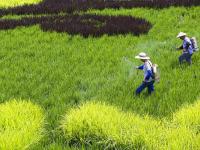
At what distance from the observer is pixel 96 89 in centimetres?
934

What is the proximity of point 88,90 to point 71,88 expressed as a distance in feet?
→ 1.47

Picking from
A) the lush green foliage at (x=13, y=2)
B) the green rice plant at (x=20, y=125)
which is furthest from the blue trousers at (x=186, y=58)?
the lush green foliage at (x=13, y=2)

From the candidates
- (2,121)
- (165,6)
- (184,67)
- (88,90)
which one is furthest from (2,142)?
(165,6)

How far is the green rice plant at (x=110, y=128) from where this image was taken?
6625 mm

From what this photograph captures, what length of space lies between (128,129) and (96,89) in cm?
260

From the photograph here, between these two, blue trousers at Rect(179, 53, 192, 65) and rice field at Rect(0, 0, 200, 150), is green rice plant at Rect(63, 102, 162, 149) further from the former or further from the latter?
blue trousers at Rect(179, 53, 192, 65)

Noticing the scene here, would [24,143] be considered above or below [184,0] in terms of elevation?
below

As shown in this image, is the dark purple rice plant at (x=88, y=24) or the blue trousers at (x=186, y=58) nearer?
the blue trousers at (x=186, y=58)

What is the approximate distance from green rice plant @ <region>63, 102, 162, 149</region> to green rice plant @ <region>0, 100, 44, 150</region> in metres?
0.52

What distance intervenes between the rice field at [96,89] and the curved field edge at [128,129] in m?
0.02

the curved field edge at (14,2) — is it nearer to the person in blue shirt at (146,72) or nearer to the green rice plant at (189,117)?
the person in blue shirt at (146,72)

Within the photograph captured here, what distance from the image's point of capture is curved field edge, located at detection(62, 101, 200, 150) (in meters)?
6.49

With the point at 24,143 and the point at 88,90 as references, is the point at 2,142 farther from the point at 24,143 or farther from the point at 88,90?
the point at 88,90

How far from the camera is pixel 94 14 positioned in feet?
53.0
